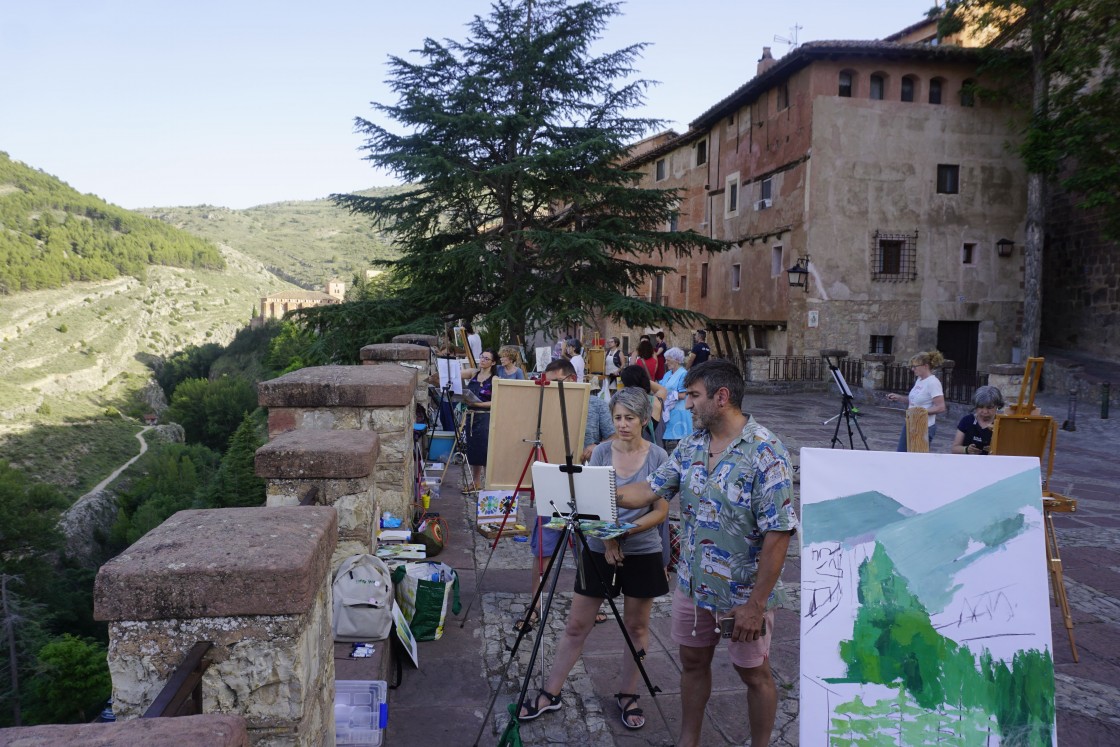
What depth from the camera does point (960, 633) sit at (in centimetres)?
288

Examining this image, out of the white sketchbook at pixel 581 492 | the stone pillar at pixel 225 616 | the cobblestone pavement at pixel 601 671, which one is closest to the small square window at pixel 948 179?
the cobblestone pavement at pixel 601 671

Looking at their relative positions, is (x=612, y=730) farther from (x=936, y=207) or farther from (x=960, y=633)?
(x=936, y=207)

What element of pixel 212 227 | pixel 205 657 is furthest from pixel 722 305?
pixel 212 227

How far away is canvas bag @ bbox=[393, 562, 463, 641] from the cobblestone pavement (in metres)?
0.10

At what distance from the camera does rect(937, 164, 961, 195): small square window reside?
23.9m

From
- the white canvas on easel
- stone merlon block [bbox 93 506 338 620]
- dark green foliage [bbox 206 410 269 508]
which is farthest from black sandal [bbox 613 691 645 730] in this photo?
dark green foliage [bbox 206 410 269 508]

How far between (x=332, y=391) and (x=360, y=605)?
5.20ft

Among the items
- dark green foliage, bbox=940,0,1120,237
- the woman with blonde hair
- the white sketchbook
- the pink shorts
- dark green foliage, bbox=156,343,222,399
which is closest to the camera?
the pink shorts

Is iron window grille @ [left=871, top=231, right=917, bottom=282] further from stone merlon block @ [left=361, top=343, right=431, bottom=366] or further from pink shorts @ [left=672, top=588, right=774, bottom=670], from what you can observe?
pink shorts @ [left=672, top=588, right=774, bottom=670]

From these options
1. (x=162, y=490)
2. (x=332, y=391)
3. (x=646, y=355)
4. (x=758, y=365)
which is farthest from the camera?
(x=162, y=490)

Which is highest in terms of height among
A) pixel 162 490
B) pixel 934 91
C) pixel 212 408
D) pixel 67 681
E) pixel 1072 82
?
pixel 934 91

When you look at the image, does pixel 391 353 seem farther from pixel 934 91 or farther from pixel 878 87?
pixel 934 91

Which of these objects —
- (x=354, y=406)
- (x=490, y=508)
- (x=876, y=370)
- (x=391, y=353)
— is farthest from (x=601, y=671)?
(x=876, y=370)

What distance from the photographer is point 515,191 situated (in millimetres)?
21328
